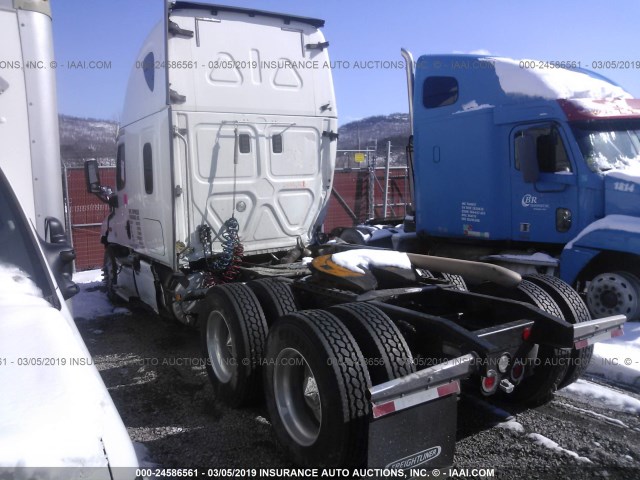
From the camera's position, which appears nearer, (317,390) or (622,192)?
(317,390)

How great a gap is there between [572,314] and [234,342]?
2671 mm

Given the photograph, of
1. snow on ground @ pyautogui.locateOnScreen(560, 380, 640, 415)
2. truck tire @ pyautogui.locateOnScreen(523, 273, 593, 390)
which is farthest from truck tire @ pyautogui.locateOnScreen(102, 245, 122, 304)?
snow on ground @ pyautogui.locateOnScreen(560, 380, 640, 415)

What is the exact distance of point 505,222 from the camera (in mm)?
7445

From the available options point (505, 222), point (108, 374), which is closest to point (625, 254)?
point (505, 222)

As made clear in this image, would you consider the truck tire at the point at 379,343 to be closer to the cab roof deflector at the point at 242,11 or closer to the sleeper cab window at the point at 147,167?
the sleeper cab window at the point at 147,167

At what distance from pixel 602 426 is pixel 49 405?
151 inches

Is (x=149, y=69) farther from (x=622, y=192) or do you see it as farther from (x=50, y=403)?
(x=622, y=192)

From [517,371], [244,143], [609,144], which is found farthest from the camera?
[609,144]

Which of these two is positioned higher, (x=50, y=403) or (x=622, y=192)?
(x=622, y=192)

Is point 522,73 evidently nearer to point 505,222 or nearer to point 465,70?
point 465,70

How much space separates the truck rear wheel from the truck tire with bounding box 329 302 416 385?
4153 mm

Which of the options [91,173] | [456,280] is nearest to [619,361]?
[456,280]

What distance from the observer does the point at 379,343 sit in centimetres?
313

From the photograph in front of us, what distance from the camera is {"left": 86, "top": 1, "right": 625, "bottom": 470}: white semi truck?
300cm
